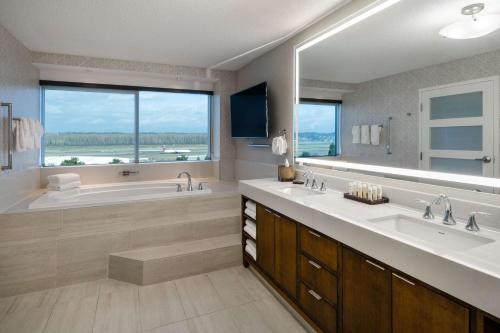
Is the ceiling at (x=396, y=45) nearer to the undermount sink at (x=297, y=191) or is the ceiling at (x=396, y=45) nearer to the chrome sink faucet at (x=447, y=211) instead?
the chrome sink faucet at (x=447, y=211)

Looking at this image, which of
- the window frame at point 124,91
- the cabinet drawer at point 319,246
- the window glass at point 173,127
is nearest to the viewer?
the cabinet drawer at point 319,246

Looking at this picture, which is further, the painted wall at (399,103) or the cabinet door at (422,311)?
the painted wall at (399,103)

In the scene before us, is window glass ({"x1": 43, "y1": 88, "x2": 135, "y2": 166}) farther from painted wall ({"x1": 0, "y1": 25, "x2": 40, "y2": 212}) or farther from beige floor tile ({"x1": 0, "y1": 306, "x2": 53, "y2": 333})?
beige floor tile ({"x1": 0, "y1": 306, "x2": 53, "y2": 333})

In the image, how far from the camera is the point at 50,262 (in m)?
2.59

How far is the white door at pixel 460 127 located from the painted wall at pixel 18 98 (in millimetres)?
3332

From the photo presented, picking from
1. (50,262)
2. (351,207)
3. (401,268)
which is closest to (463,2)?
(351,207)

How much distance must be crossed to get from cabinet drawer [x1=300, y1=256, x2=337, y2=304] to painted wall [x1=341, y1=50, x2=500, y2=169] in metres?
0.88

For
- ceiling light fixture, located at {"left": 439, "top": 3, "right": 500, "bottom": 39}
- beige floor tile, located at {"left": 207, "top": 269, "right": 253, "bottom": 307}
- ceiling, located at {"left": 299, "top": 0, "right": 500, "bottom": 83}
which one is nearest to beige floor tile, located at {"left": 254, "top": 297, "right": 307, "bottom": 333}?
beige floor tile, located at {"left": 207, "top": 269, "right": 253, "bottom": 307}

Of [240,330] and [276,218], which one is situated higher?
[276,218]

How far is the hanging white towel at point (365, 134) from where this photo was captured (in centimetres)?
224

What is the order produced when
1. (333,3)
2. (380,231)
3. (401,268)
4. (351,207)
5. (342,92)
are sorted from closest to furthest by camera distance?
(401,268), (380,231), (351,207), (333,3), (342,92)

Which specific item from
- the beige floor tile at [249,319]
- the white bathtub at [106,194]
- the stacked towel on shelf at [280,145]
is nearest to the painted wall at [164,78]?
the white bathtub at [106,194]

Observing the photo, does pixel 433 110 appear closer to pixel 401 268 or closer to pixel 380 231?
pixel 380 231

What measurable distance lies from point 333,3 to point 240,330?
255 cm
